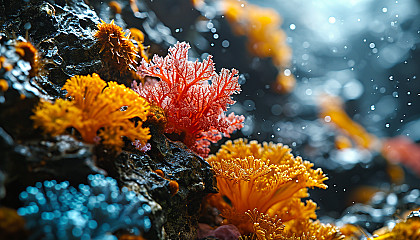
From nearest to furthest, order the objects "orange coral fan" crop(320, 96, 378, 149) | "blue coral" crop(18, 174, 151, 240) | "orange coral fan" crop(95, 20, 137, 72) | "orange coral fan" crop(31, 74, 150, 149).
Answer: "blue coral" crop(18, 174, 151, 240) < "orange coral fan" crop(31, 74, 150, 149) < "orange coral fan" crop(95, 20, 137, 72) < "orange coral fan" crop(320, 96, 378, 149)

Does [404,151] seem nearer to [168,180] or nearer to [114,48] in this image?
[168,180]

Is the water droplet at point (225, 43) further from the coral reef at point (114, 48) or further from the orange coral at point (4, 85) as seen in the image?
the orange coral at point (4, 85)

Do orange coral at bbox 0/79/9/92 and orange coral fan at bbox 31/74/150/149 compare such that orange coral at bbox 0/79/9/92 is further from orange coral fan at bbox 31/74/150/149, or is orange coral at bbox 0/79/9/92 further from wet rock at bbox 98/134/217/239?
wet rock at bbox 98/134/217/239

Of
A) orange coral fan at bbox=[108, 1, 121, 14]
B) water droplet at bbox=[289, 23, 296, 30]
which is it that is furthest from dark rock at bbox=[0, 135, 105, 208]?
water droplet at bbox=[289, 23, 296, 30]

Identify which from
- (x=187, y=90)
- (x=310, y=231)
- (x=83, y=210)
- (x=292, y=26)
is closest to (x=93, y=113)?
(x=83, y=210)

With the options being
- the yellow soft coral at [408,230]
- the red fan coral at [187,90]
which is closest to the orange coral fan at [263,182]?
the red fan coral at [187,90]

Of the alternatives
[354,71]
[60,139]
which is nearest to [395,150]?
[354,71]

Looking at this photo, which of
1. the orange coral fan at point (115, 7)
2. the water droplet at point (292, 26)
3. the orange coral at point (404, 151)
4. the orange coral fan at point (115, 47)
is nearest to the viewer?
the orange coral fan at point (115, 47)
